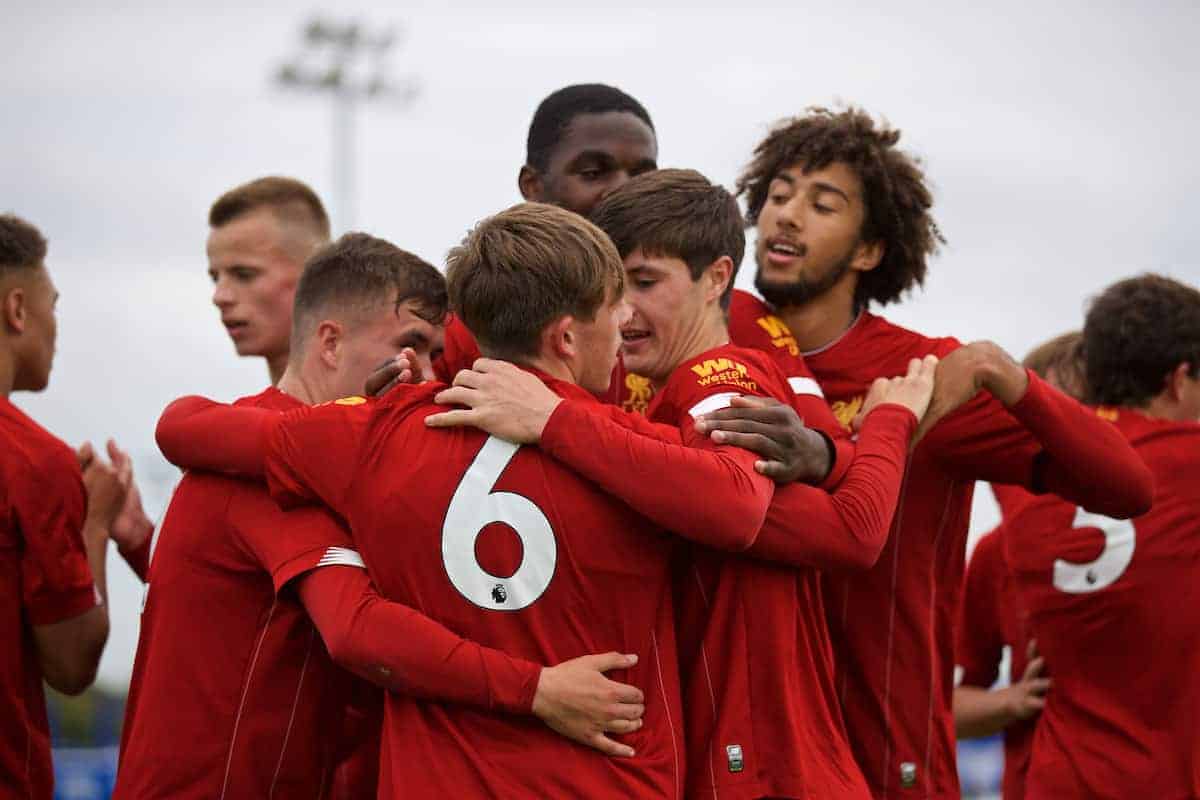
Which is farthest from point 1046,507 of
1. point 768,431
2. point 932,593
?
point 768,431

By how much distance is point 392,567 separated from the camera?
136 inches

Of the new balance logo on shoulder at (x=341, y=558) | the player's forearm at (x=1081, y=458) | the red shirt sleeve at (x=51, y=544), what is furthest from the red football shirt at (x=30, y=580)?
the player's forearm at (x=1081, y=458)

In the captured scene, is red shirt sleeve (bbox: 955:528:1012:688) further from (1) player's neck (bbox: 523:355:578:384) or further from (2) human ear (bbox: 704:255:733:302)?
(1) player's neck (bbox: 523:355:578:384)

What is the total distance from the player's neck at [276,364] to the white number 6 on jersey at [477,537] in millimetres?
2572

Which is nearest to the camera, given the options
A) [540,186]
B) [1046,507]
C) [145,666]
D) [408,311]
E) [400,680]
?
[400,680]

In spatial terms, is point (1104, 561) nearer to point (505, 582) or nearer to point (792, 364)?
point (792, 364)

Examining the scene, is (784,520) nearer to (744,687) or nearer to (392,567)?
(744,687)

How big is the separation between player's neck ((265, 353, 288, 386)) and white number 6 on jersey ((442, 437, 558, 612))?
2572mm

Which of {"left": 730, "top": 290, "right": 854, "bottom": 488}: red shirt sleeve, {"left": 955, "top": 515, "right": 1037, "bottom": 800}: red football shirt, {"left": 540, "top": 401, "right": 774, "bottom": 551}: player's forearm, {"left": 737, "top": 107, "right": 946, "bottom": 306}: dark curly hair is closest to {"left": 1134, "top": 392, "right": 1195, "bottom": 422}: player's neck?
{"left": 955, "top": 515, "right": 1037, "bottom": 800}: red football shirt

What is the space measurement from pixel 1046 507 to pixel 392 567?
3.47 meters

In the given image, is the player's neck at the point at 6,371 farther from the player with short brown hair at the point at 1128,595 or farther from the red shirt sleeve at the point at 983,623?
the red shirt sleeve at the point at 983,623

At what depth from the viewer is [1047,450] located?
4.47 meters

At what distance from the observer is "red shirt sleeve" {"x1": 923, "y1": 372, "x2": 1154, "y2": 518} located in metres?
4.41

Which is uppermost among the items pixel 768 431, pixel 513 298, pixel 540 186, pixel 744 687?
pixel 540 186
